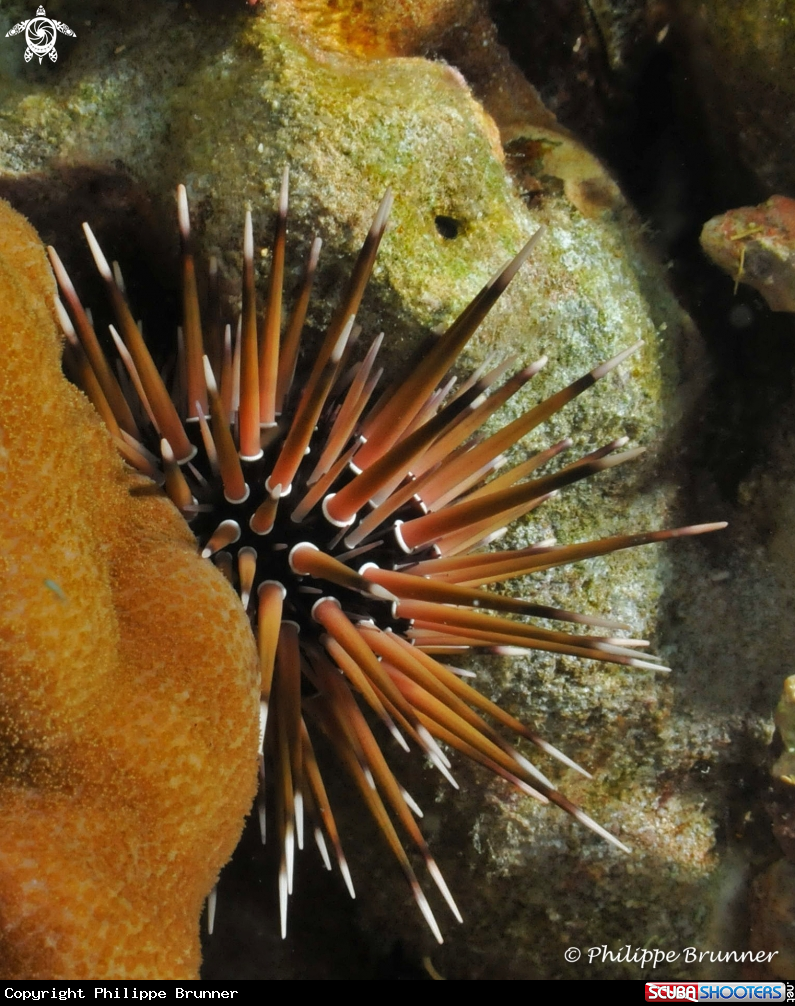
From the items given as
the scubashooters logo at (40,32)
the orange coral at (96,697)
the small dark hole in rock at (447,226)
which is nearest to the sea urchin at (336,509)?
the orange coral at (96,697)

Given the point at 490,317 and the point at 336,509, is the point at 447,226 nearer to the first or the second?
the point at 490,317

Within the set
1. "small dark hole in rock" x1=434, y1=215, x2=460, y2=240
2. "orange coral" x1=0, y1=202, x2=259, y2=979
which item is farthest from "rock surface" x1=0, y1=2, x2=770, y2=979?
"orange coral" x1=0, y1=202, x2=259, y2=979

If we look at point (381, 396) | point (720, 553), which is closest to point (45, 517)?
point (381, 396)

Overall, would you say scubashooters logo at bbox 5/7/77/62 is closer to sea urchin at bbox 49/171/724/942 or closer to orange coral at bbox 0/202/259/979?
sea urchin at bbox 49/171/724/942

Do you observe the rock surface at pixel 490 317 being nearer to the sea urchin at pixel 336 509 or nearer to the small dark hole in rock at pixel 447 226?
the small dark hole in rock at pixel 447 226

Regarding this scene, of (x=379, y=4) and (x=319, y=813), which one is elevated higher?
(x=379, y=4)

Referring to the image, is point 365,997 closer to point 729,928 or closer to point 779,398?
point 729,928
